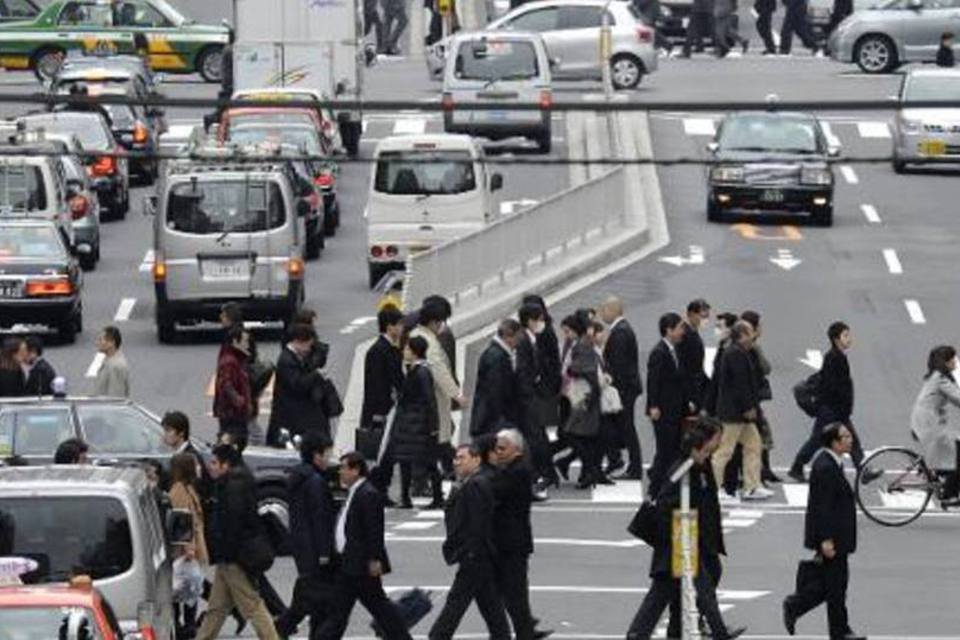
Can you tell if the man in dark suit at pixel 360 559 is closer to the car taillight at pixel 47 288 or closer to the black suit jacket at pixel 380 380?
the black suit jacket at pixel 380 380

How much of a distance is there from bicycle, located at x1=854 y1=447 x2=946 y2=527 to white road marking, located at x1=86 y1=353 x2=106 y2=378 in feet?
37.6

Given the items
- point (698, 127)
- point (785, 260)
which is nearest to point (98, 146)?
point (785, 260)

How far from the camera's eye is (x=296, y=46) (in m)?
61.8

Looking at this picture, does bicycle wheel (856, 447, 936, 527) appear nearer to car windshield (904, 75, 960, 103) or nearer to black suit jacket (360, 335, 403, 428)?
black suit jacket (360, 335, 403, 428)

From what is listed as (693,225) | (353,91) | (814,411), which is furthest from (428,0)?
(814,411)

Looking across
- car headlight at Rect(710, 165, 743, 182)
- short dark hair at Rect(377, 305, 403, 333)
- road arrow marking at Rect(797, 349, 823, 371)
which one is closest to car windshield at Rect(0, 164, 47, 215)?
car headlight at Rect(710, 165, 743, 182)

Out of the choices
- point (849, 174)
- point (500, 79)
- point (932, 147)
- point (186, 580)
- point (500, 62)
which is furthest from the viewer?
point (500, 62)

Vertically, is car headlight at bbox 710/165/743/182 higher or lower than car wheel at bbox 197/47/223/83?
higher

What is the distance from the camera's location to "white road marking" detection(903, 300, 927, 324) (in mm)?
44062

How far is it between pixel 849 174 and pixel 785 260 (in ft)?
33.2

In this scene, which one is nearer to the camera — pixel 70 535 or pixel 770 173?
pixel 70 535

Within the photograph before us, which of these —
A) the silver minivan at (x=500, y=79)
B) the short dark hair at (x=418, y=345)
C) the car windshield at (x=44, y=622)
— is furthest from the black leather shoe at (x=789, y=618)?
the silver minivan at (x=500, y=79)

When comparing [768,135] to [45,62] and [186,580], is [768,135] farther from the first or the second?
[186,580]

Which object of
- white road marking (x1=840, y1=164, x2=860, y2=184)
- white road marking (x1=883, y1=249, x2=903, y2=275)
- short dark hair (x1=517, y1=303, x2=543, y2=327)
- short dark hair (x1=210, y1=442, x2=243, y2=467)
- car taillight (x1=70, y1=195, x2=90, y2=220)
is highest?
short dark hair (x1=210, y1=442, x2=243, y2=467)
